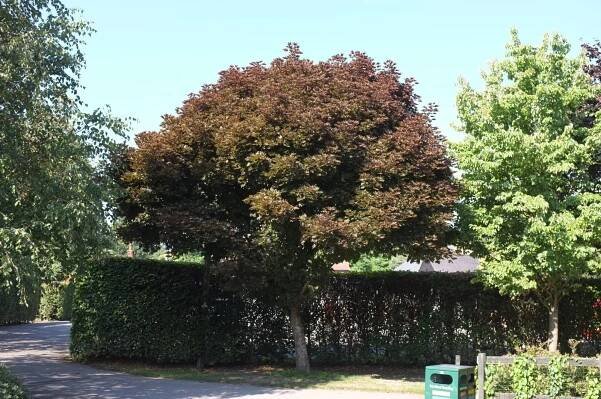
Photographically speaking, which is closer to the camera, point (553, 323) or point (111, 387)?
point (111, 387)

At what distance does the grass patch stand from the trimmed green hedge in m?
0.49

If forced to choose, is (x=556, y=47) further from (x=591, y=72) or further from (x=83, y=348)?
(x=83, y=348)

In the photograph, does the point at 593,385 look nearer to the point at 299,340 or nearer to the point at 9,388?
the point at 299,340

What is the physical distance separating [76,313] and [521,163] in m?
11.1

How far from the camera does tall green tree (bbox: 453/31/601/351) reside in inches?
507

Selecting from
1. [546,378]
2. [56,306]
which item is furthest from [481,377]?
[56,306]

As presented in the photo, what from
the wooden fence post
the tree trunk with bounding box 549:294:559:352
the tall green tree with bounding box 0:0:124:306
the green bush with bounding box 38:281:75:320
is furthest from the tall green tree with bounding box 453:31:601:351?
the green bush with bounding box 38:281:75:320

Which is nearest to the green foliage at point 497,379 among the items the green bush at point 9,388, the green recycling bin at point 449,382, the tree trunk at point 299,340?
the green recycling bin at point 449,382

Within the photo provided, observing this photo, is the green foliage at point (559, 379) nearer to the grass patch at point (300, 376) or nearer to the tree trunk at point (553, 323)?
the grass patch at point (300, 376)

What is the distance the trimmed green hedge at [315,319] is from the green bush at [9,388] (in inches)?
249

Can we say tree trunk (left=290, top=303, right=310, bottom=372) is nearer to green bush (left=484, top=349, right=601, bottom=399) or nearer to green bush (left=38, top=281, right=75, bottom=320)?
green bush (left=484, top=349, right=601, bottom=399)

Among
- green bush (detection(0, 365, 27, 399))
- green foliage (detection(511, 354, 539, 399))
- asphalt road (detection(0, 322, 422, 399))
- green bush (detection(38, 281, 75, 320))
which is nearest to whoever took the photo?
green bush (detection(0, 365, 27, 399))

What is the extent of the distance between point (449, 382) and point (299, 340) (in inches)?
262

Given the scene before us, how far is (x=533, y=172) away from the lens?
43.9 feet
